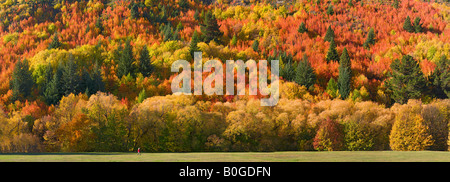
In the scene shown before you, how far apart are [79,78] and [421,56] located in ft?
366

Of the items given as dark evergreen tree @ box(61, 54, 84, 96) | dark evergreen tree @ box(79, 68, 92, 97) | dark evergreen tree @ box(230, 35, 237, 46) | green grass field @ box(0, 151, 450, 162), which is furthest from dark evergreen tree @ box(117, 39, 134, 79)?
green grass field @ box(0, 151, 450, 162)

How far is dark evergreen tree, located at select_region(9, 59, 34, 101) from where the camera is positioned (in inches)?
4747

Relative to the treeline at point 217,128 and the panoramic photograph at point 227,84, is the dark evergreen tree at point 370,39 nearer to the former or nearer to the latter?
the panoramic photograph at point 227,84

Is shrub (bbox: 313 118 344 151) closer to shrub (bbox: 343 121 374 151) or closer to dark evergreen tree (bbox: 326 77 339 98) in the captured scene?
shrub (bbox: 343 121 374 151)

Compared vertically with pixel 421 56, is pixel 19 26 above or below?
above

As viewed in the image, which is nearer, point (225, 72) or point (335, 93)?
point (335, 93)

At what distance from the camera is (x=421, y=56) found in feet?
490

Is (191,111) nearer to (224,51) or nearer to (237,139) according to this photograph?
(237,139)

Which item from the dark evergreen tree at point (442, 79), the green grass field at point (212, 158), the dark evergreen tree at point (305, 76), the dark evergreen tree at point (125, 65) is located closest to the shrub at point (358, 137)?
the dark evergreen tree at point (305, 76)

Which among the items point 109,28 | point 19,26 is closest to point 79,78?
point 109,28

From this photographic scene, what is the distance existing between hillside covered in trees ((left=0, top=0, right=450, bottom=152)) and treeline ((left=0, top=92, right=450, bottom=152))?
0.28 meters
